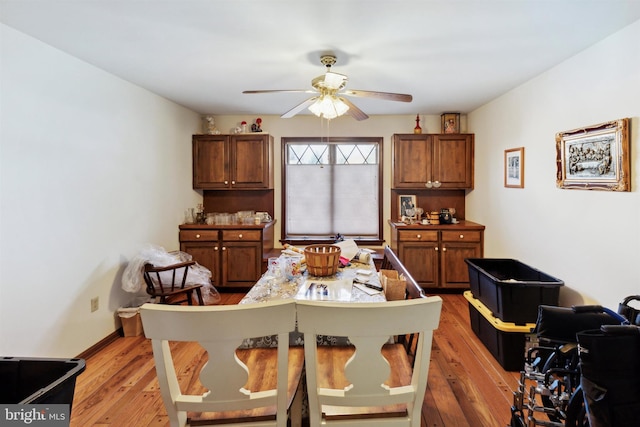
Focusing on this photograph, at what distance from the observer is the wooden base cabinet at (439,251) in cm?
417

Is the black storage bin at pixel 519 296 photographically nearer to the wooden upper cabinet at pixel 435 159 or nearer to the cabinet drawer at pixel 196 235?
the wooden upper cabinet at pixel 435 159

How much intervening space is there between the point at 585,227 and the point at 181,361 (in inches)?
133

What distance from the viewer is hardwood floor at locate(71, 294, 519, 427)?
6.56 ft

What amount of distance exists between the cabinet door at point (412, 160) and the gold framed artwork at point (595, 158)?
184cm

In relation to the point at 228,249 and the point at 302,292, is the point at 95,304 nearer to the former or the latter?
the point at 228,249

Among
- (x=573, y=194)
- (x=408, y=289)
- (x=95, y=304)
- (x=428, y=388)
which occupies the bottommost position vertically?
(x=428, y=388)

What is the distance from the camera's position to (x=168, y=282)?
3236 mm

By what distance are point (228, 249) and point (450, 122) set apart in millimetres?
3541

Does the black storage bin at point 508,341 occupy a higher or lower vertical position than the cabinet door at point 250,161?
lower

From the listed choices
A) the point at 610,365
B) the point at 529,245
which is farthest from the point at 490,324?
the point at 610,365

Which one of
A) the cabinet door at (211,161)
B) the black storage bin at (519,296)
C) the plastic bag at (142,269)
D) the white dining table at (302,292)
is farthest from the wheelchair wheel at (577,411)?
the cabinet door at (211,161)

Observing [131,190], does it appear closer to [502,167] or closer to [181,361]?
[181,361]

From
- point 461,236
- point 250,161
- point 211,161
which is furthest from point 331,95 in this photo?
point 461,236

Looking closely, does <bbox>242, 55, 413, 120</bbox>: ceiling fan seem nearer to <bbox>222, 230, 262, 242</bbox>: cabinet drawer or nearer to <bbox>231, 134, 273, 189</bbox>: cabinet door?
<bbox>231, 134, 273, 189</bbox>: cabinet door
